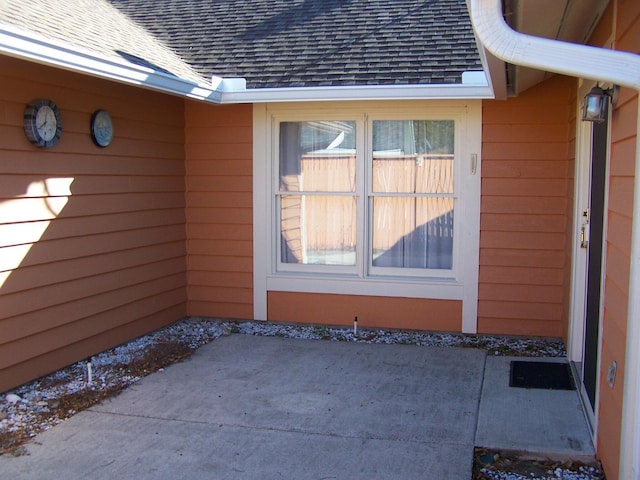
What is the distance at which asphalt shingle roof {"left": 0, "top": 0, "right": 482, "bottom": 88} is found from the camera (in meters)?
6.04

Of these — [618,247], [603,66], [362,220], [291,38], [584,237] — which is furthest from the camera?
[291,38]

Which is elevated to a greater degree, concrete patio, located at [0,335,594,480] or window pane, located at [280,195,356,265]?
window pane, located at [280,195,356,265]

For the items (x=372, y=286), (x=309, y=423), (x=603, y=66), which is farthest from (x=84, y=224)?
(x=603, y=66)

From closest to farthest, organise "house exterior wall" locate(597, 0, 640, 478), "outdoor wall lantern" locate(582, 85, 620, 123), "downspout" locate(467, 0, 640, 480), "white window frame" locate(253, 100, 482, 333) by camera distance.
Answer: "downspout" locate(467, 0, 640, 480) < "house exterior wall" locate(597, 0, 640, 478) < "outdoor wall lantern" locate(582, 85, 620, 123) < "white window frame" locate(253, 100, 482, 333)

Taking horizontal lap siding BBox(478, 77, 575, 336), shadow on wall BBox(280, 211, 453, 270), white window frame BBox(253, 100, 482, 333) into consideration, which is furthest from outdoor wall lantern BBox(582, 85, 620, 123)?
shadow on wall BBox(280, 211, 453, 270)

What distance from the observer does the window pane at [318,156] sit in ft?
22.1

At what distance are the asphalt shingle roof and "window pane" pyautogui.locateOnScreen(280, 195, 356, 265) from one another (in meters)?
1.21

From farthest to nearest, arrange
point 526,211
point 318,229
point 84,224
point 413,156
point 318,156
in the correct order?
point 318,229
point 318,156
point 413,156
point 526,211
point 84,224

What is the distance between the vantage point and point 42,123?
191 inches

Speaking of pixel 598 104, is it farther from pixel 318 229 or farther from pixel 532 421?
pixel 318 229

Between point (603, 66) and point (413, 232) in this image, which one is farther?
point (413, 232)

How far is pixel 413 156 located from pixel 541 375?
236 centimetres

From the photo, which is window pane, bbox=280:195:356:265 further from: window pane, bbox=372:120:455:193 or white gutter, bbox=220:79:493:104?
white gutter, bbox=220:79:493:104

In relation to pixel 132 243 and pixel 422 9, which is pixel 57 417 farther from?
pixel 422 9
